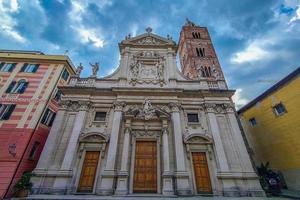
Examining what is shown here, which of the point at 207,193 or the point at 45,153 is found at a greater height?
the point at 45,153

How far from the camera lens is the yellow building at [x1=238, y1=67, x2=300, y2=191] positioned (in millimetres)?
11914

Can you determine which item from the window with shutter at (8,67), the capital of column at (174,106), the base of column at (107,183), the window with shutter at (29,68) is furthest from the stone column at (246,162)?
the window with shutter at (8,67)

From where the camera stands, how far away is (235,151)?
11195 millimetres

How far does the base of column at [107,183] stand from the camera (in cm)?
936

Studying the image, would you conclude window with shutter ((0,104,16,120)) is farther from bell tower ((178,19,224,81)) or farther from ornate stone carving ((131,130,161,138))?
bell tower ((178,19,224,81))

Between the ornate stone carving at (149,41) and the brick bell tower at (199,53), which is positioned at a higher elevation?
the brick bell tower at (199,53)

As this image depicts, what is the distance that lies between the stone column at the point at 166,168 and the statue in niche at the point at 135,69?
5.71 m

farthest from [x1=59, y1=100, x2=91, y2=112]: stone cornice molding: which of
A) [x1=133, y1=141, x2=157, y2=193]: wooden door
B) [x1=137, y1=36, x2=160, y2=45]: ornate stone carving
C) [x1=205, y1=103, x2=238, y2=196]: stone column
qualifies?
[x1=205, y1=103, x2=238, y2=196]: stone column

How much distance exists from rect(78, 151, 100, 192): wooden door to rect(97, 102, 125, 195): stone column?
1099mm

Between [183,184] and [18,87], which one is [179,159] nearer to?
[183,184]

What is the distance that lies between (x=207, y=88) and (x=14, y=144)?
16.3 m

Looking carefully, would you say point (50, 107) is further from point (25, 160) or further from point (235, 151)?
point (235, 151)

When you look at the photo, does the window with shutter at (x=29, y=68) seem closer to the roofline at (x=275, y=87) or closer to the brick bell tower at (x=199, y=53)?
the brick bell tower at (x=199, y=53)

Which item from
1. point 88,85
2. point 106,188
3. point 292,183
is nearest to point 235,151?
point 292,183
